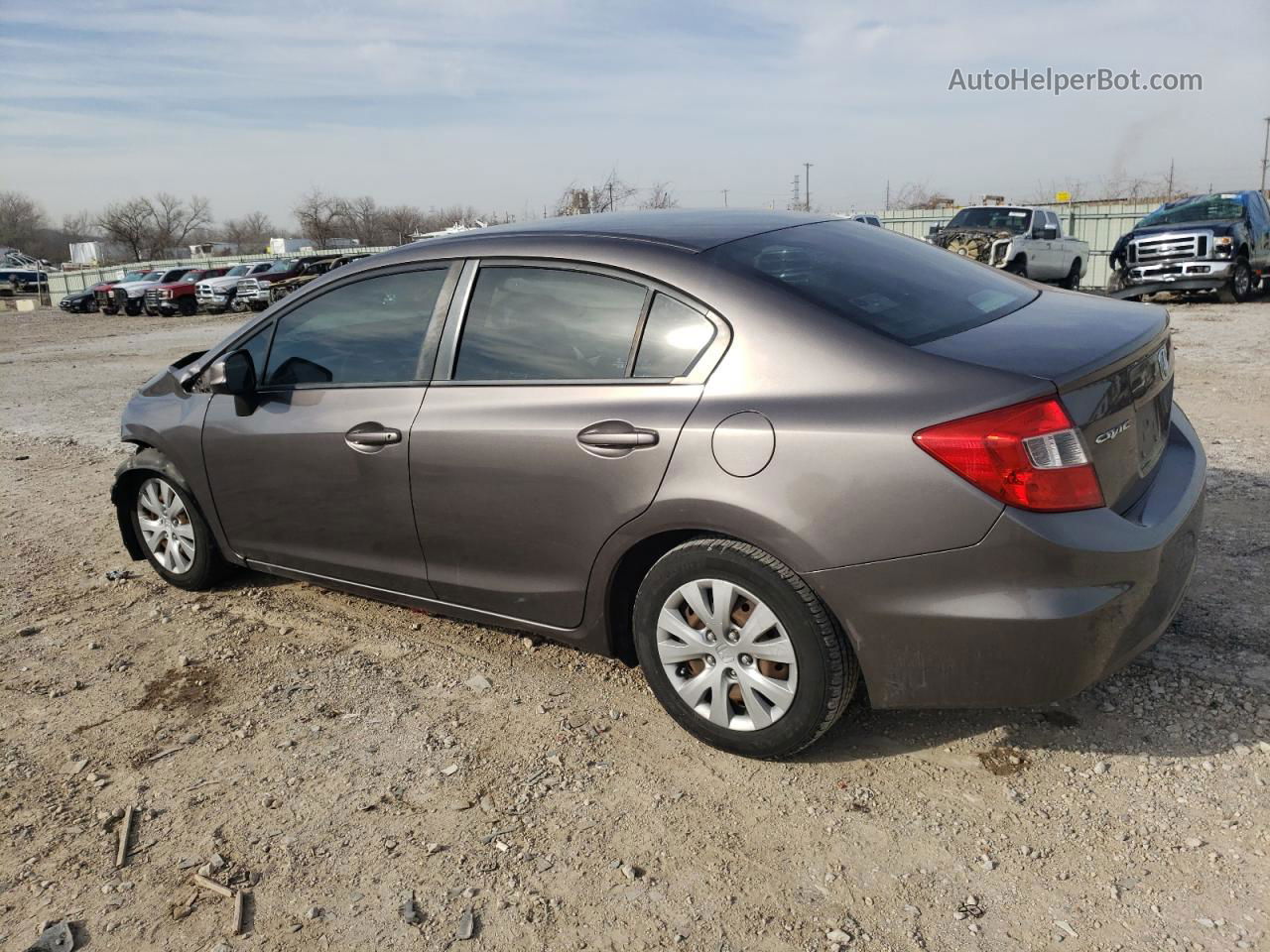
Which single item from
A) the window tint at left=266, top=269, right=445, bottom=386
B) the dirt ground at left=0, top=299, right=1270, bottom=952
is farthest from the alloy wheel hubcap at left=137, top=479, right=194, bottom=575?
the window tint at left=266, top=269, right=445, bottom=386

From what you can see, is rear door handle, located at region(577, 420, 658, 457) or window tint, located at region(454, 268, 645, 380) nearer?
rear door handle, located at region(577, 420, 658, 457)

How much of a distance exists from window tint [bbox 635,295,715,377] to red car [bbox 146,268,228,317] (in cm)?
3323

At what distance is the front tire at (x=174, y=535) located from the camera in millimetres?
4668

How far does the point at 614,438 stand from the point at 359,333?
1.41 meters

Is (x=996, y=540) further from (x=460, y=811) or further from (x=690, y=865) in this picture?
(x=460, y=811)

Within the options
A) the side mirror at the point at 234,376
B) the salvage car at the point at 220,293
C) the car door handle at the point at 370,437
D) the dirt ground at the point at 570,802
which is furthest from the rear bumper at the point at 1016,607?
the salvage car at the point at 220,293

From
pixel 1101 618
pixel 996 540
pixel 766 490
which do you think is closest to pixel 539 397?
pixel 766 490

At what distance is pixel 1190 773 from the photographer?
291cm

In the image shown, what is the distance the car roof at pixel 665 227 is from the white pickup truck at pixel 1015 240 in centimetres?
1598

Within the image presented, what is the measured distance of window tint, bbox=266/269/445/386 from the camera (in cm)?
376

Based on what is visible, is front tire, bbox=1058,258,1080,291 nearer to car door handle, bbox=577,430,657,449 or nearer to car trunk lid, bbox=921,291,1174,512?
car trunk lid, bbox=921,291,1174,512

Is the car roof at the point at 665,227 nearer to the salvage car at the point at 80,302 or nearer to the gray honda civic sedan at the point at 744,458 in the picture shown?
the gray honda civic sedan at the point at 744,458

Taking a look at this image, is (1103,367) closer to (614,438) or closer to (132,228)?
(614,438)

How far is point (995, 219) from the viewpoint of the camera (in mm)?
19875
